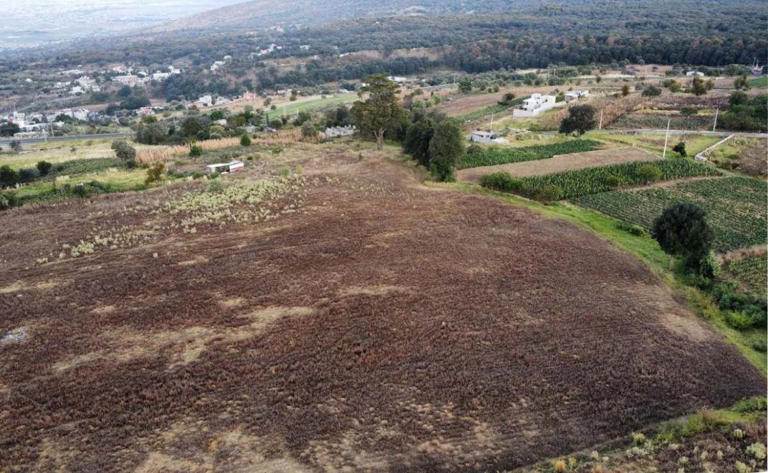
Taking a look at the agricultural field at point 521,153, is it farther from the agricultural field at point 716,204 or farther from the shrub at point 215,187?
the shrub at point 215,187

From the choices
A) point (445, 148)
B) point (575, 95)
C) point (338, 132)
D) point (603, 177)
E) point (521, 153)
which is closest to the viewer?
point (445, 148)

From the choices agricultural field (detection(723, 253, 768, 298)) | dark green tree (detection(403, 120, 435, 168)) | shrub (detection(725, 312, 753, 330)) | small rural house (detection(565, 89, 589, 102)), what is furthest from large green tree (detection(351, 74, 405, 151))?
small rural house (detection(565, 89, 589, 102))

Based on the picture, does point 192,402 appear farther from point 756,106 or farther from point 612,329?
point 756,106

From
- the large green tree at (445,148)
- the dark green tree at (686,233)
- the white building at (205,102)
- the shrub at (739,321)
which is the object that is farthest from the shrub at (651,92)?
the white building at (205,102)

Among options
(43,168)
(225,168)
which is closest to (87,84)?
(43,168)

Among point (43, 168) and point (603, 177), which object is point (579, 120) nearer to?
point (603, 177)

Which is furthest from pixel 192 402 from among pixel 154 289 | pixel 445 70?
pixel 445 70
